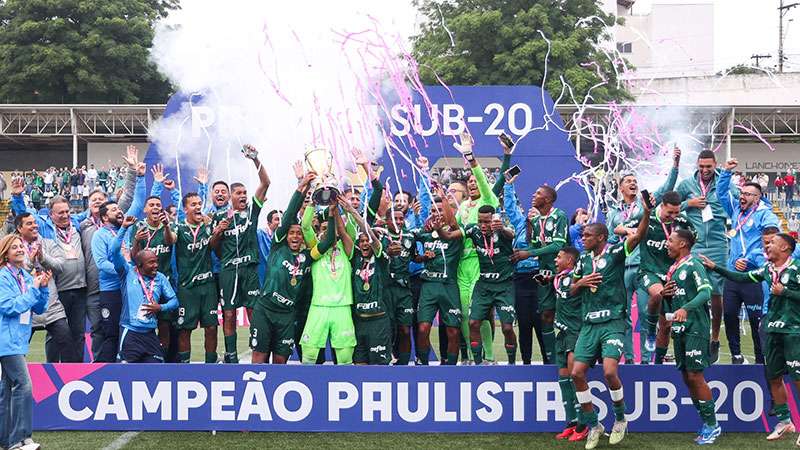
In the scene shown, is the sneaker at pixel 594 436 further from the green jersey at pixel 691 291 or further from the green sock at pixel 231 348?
the green sock at pixel 231 348

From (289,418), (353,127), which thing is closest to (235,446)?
(289,418)

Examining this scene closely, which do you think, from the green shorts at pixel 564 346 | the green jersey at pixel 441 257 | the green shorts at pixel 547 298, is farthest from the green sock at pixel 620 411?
the green jersey at pixel 441 257

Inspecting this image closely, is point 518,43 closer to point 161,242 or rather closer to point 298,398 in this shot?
point 161,242

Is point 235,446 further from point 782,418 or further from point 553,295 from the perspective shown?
point 782,418

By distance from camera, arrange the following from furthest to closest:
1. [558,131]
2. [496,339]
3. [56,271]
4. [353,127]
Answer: [496,339]
[558,131]
[353,127]
[56,271]

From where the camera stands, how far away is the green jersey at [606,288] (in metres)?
8.11

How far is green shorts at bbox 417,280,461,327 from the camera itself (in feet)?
32.9

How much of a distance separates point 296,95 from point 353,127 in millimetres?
1007

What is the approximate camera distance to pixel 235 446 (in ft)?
26.0

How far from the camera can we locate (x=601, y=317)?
8078 millimetres

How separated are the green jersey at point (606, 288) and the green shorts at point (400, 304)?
250 centimetres

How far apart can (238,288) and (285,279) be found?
1.25 m

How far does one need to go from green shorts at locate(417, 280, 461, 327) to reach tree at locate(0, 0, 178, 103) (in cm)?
3164

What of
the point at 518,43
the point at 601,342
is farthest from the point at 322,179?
the point at 518,43
